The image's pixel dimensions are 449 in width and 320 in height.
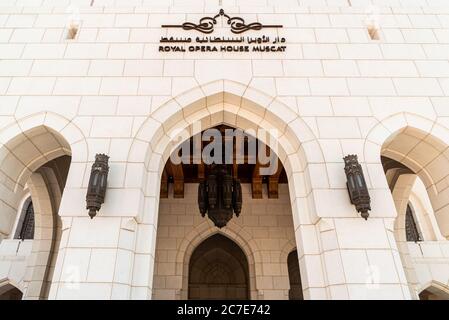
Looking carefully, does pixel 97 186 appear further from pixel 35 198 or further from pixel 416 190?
pixel 416 190

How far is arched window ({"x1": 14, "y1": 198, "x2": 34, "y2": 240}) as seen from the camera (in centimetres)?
842

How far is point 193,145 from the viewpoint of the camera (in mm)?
5883

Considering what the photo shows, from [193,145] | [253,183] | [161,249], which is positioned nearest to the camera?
[193,145]

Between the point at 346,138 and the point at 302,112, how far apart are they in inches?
25.8

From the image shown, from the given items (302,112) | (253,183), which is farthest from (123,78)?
(253,183)

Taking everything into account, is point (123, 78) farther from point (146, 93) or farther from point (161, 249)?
point (161, 249)

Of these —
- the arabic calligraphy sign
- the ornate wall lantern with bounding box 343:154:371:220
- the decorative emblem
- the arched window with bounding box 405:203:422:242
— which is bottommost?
the ornate wall lantern with bounding box 343:154:371:220

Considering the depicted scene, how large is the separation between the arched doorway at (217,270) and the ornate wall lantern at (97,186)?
630 cm

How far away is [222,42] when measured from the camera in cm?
437

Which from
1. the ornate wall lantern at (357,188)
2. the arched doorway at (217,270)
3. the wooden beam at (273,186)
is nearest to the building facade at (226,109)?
the ornate wall lantern at (357,188)

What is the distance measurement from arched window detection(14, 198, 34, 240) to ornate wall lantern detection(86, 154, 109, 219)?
7.09 m

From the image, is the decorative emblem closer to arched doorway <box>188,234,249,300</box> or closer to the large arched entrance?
the large arched entrance

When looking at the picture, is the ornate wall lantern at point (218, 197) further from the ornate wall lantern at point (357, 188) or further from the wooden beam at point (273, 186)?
the wooden beam at point (273, 186)

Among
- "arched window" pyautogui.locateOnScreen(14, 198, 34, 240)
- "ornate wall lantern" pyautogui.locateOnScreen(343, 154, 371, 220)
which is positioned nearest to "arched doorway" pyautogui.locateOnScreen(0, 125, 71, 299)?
"arched window" pyautogui.locateOnScreen(14, 198, 34, 240)
